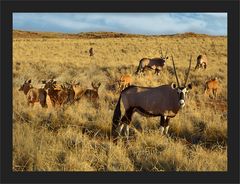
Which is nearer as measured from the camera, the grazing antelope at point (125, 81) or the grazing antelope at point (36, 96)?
the grazing antelope at point (36, 96)

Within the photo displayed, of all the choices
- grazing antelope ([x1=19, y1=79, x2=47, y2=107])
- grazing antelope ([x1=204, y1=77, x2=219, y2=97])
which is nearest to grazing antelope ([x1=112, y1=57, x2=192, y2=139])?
grazing antelope ([x1=19, y1=79, x2=47, y2=107])

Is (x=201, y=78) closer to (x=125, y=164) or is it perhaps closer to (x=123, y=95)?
(x=123, y=95)

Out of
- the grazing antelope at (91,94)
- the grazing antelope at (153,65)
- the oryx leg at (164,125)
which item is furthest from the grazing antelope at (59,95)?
the grazing antelope at (153,65)

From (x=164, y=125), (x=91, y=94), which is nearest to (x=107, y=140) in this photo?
(x=164, y=125)

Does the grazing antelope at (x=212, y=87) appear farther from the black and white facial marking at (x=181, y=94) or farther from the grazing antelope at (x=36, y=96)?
the black and white facial marking at (x=181, y=94)

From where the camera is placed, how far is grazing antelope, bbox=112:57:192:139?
701 centimetres

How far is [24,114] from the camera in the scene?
24.9 feet

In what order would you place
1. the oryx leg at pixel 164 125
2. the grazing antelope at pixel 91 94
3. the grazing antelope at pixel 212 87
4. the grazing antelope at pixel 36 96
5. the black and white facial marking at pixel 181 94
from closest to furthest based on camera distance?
the black and white facial marking at pixel 181 94 → the oryx leg at pixel 164 125 → the grazing antelope at pixel 36 96 → the grazing antelope at pixel 91 94 → the grazing antelope at pixel 212 87

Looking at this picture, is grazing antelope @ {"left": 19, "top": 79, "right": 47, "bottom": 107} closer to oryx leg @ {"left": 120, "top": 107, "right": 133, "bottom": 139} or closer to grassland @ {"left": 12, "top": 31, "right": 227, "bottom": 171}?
grassland @ {"left": 12, "top": 31, "right": 227, "bottom": 171}

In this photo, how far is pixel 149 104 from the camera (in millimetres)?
7207

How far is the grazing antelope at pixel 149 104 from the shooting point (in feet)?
23.0

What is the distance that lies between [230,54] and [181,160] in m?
1.42

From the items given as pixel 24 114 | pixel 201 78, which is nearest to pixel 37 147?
pixel 24 114

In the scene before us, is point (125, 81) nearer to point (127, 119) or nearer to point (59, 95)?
point (59, 95)
